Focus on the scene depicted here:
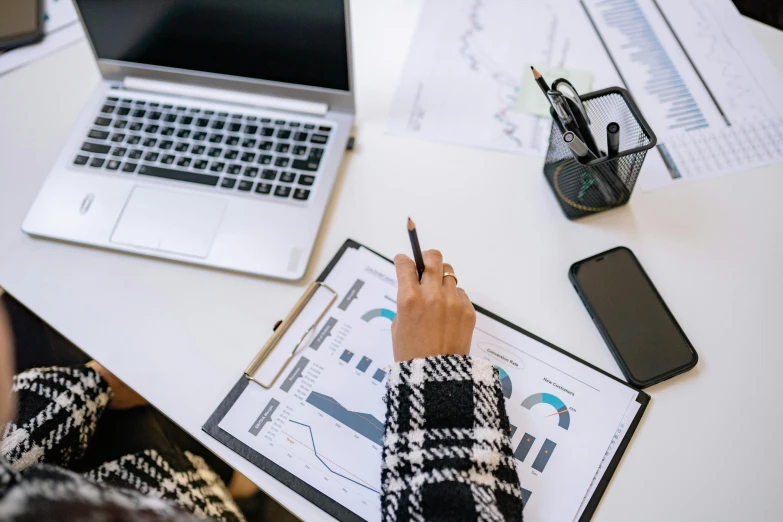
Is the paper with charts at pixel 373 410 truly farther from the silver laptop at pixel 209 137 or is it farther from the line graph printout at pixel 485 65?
the line graph printout at pixel 485 65

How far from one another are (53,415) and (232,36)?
0.53m

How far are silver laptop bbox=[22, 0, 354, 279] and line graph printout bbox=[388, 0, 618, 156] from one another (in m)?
0.14

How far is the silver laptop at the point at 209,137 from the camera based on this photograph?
72cm

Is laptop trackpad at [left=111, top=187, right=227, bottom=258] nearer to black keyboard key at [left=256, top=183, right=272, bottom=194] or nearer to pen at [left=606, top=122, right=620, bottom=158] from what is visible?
black keyboard key at [left=256, top=183, right=272, bottom=194]

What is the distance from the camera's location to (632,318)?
67 centimetres

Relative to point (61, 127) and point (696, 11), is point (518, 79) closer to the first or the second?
point (696, 11)

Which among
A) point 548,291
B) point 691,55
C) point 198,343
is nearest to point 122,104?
point 198,343

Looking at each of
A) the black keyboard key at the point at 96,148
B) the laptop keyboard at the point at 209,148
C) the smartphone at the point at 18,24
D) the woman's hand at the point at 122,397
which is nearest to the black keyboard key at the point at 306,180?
the laptop keyboard at the point at 209,148

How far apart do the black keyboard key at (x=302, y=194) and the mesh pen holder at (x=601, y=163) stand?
1.07 ft

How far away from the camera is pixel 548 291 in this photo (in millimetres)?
708

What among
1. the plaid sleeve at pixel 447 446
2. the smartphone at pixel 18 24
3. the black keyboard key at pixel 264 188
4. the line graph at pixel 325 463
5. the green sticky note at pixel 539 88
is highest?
the green sticky note at pixel 539 88

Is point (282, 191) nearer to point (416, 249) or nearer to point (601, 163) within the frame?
point (416, 249)

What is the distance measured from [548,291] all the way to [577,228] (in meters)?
0.10

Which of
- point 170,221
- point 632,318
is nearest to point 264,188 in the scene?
point 170,221
